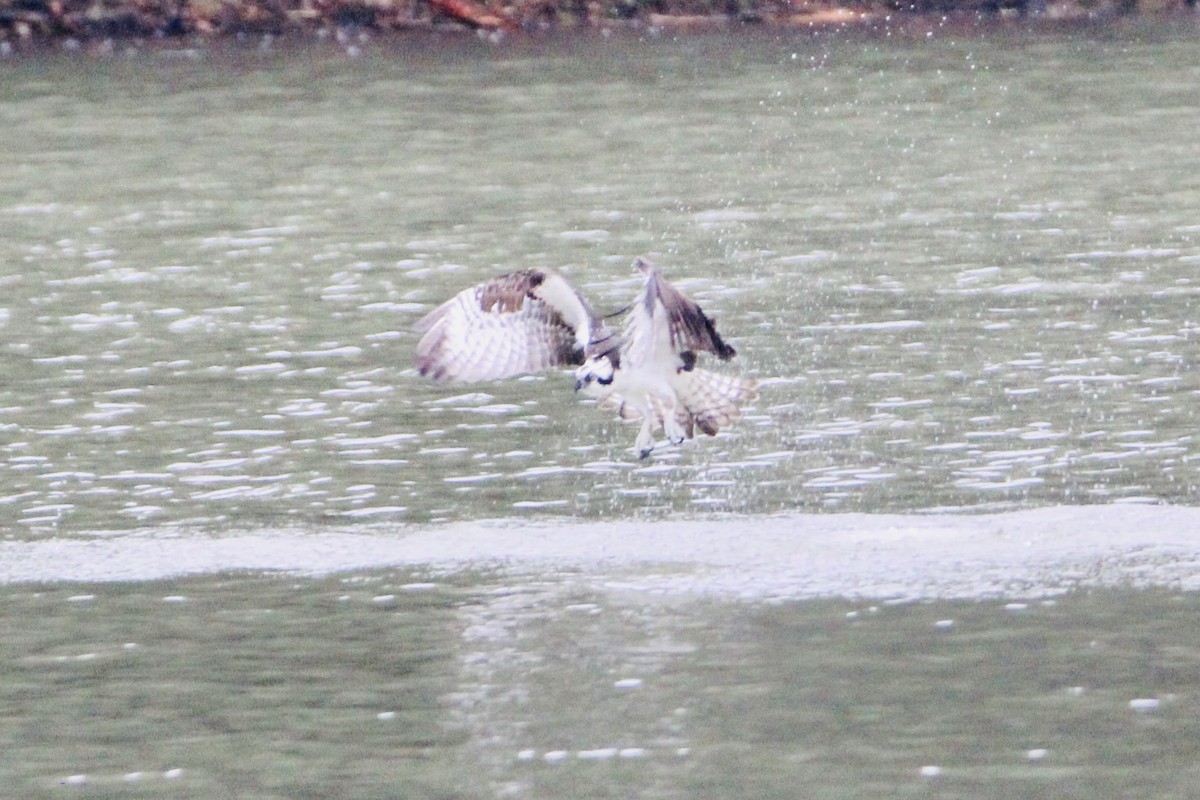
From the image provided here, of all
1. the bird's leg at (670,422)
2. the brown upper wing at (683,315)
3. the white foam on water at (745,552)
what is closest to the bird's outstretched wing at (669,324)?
the brown upper wing at (683,315)

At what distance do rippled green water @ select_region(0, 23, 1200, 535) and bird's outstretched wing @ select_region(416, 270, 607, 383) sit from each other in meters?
0.85

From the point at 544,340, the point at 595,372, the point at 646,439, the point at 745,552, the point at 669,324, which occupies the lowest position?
the point at 745,552

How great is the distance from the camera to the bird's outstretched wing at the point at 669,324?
881cm

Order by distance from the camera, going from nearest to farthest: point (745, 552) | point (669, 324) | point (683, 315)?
1. point (683, 315)
2. point (669, 324)
3. point (745, 552)

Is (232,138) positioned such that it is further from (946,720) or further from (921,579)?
(946,720)

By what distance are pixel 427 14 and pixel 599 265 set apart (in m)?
16.7

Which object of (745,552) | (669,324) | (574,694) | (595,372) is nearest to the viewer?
(574,694)

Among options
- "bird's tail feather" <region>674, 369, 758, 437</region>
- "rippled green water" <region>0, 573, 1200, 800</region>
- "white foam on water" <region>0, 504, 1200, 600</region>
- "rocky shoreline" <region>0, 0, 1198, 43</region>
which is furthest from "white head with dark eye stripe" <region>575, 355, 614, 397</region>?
"rocky shoreline" <region>0, 0, 1198, 43</region>

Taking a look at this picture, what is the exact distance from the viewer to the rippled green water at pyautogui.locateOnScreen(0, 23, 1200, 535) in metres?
10.6

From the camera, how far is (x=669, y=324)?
9.16 m

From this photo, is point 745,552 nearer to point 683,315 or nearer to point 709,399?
point 709,399

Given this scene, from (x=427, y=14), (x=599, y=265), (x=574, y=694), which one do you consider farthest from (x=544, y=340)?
(x=427, y=14)

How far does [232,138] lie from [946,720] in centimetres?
1577

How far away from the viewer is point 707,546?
31.0 ft
